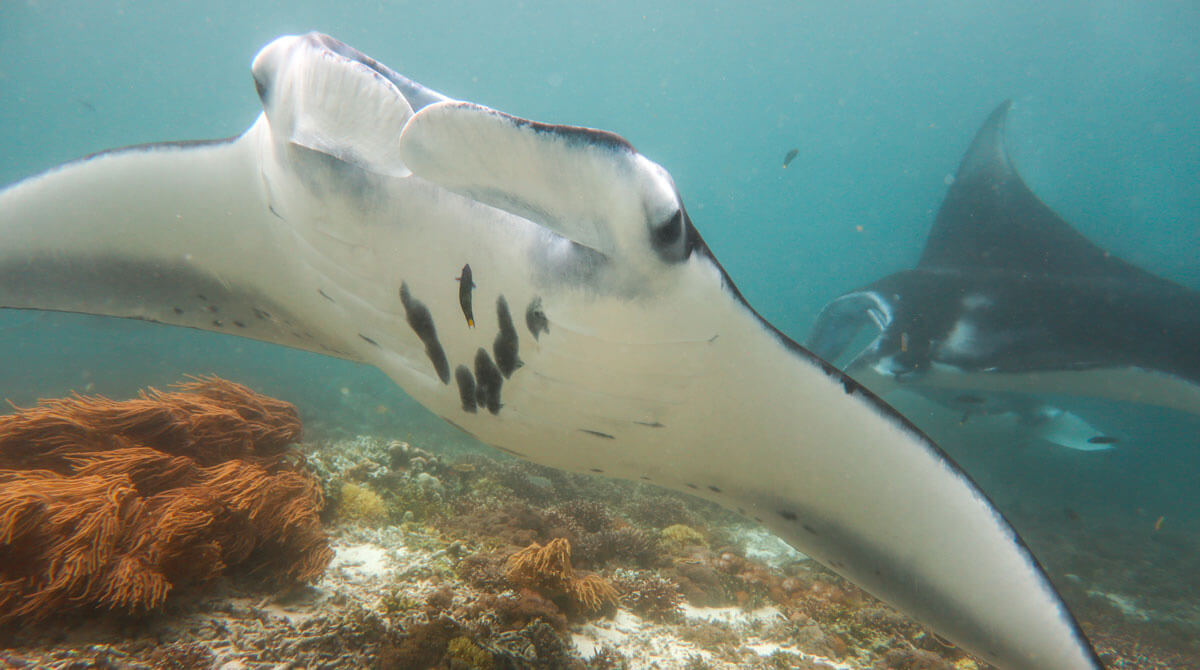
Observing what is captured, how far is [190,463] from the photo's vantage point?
7.29 feet

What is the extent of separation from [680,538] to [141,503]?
12.1 feet

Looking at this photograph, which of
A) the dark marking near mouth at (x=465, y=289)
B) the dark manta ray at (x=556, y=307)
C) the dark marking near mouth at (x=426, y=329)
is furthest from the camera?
the dark marking near mouth at (x=426, y=329)

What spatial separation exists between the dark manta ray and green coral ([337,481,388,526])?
1.95m

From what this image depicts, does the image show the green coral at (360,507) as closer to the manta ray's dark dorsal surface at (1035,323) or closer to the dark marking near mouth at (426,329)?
the dark marking near mouth at (426,329)

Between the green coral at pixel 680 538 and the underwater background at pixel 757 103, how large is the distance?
28.9 ft

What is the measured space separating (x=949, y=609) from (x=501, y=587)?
1.77 metres

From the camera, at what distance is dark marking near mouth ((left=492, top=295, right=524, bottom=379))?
1156mm

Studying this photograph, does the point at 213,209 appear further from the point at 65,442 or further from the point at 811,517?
the point at 811,517

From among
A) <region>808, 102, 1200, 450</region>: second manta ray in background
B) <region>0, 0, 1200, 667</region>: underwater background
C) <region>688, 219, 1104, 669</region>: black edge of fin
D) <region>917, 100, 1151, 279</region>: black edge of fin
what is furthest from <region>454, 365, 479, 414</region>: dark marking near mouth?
<region>0, 0, 1200, 667</region>: underwater background

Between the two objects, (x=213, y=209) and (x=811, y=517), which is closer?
(x=811, y=517)

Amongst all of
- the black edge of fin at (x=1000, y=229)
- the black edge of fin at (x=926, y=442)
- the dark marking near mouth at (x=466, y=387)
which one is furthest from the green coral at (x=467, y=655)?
the black edge of fin at (x=1000, y=229)

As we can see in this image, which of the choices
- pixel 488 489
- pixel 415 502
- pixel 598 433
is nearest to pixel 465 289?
pixel 598 433

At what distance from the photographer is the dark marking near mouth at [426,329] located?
1274 millimetres

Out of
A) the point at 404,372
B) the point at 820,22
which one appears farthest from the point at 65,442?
the point at 820,22
